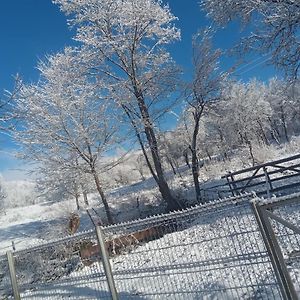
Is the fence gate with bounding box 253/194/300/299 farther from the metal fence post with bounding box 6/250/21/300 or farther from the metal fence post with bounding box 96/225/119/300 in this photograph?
the metal fence post with bounding box 6/250/21/300

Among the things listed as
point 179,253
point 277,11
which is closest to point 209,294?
point 179,253

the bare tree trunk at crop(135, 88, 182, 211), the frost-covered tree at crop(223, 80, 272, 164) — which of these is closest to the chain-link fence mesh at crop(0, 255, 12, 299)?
the bare tree trunk at crop(135, 88, 182, 211)

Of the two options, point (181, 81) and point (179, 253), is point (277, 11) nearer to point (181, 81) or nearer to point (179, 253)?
point (181, 81)

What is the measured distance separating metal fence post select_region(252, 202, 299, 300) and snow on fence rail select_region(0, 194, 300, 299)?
9cm

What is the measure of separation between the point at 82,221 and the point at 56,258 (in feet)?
34.9

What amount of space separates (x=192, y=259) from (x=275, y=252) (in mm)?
1158

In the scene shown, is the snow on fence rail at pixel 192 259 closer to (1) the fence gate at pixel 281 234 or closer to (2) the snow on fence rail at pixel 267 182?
(1) the fence gate at pixel 281 234

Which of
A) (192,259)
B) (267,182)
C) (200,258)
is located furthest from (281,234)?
(267,182)

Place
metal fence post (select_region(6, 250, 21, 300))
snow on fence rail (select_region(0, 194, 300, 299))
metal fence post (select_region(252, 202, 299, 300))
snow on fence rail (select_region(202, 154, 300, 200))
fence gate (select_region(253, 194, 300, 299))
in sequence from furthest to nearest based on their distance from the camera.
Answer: snow on fence rail (select_region(202, 154, 300, 200)) < metal fence post (select_region(6, 250, 21, 300)) < snow on fence rail (select_region(0, 194, 300, 299)) < metal fence post (select_region(252, 202, 299, 300)) < fence gate (select_region(253, 194, 300, 299))

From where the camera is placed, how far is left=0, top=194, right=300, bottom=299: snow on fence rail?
13.7 ft

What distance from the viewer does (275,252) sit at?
3.76 meters

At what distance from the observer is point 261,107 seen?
4925 centimetres

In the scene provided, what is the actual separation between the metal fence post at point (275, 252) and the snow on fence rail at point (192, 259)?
3.4 inches

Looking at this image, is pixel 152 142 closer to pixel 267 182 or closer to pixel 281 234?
pixel 267 182
